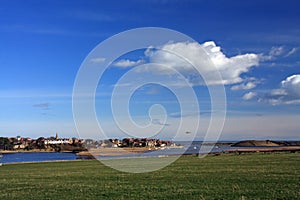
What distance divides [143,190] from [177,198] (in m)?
4.93

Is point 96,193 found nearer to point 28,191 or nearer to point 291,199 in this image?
point 28,191

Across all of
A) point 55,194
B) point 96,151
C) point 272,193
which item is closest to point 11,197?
point 55,194

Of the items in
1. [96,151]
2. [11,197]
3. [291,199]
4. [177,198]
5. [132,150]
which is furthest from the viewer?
[132,150]

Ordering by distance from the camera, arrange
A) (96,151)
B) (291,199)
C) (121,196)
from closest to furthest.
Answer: (291,199), (121,196), (96,151)

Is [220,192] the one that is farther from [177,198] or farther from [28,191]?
[28,191]

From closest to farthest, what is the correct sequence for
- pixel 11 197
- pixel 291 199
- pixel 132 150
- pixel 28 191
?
pixel 291 199, pixel 11 197, pixel 28 191, pixel 132 150

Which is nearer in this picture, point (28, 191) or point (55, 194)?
point (55, 194)

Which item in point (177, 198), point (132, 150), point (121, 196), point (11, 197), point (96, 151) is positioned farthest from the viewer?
point (132, 150)

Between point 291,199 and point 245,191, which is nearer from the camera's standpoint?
point 291,199

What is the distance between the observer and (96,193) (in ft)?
88.3

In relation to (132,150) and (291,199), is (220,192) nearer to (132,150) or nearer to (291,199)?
(291,199)

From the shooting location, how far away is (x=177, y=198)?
23.2 meters

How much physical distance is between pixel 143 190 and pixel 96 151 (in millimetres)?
149868

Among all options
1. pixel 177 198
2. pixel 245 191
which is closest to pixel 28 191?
pixel 177 198
